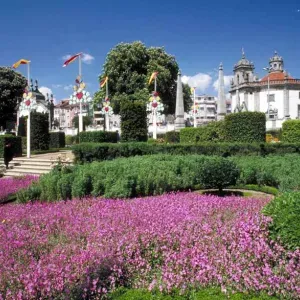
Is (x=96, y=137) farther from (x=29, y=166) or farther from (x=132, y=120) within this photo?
(x=29, y=166)

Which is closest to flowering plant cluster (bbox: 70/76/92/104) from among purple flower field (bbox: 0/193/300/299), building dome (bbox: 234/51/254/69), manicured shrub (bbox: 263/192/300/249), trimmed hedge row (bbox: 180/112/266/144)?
trimmed hedge row (bbox: 180/112/266/144)

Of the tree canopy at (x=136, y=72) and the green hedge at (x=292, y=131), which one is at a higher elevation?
the tree canopy at (x=136, y=72)

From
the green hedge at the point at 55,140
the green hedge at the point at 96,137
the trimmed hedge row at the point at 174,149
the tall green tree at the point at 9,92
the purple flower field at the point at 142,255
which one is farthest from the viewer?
the tall green tree at the point at 9,92

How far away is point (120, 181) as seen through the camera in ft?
31.7

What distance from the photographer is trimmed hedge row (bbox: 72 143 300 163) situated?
50.9ft

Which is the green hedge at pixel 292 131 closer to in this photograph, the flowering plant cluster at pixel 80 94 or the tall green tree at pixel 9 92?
the flowering plant cluster at pixel 80 94

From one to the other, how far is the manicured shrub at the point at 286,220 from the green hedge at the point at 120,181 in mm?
4611

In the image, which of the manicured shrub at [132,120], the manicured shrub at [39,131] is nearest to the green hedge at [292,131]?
the manicured shrub at [132,120]

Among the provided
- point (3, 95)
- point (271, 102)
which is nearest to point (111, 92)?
point (3, 95)

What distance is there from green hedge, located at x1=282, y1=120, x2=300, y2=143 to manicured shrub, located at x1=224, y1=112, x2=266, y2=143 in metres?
2.72

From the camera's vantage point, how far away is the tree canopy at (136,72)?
151 feet

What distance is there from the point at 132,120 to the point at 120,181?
36.2ft

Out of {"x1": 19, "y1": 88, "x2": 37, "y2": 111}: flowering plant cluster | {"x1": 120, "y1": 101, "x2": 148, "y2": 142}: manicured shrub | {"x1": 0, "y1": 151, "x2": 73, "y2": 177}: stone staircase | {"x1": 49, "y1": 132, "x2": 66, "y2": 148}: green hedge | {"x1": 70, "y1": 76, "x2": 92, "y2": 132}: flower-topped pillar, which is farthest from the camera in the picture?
{"x1": 49, "y1": 132, "x2": 66, "y2": 148}: green hedge

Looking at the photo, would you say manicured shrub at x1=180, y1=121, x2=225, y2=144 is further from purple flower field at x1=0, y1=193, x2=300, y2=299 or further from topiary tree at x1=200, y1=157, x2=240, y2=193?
purple flower field at x1=0, y1=193, x2=300, y2=299
